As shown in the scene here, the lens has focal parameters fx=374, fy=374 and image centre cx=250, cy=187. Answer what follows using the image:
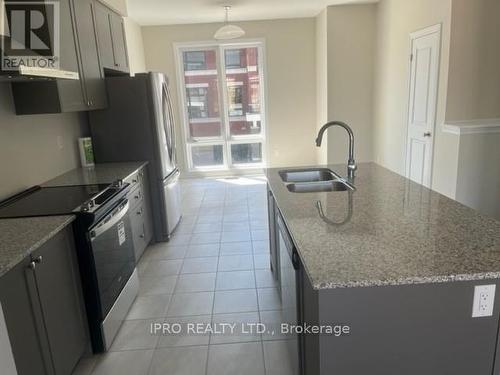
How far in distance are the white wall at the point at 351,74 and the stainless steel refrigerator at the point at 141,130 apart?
117 inches

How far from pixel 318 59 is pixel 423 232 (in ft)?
17.5

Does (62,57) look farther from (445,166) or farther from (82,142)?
(445,166)

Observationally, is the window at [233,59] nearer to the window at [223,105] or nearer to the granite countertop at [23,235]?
the window at [223,105]

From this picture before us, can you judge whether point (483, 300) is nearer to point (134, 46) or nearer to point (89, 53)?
point (89, 53)

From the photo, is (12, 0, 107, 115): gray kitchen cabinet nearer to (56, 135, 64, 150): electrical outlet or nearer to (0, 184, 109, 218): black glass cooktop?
(56, 135, 64, 150): electrical outlet

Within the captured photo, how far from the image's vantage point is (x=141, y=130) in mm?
3723

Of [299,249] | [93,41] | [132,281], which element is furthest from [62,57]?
[299,249]

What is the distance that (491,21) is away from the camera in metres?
3.68

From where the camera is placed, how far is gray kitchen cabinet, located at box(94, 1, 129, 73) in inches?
136

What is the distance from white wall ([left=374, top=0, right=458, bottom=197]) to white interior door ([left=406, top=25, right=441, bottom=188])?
101 millimetres

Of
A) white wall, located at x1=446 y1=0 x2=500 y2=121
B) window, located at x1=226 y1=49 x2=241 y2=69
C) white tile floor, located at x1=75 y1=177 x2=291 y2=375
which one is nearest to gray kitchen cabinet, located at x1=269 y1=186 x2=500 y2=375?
white tile floor, located at x1=75 y1=177 x2=291 y2=375

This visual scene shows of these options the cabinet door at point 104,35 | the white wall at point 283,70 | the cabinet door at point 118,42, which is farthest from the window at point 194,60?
the cabinet door at point 104,35

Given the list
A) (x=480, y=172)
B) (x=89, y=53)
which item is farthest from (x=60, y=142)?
(x=480, y=172)

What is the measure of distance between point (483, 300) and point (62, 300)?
188 cm
